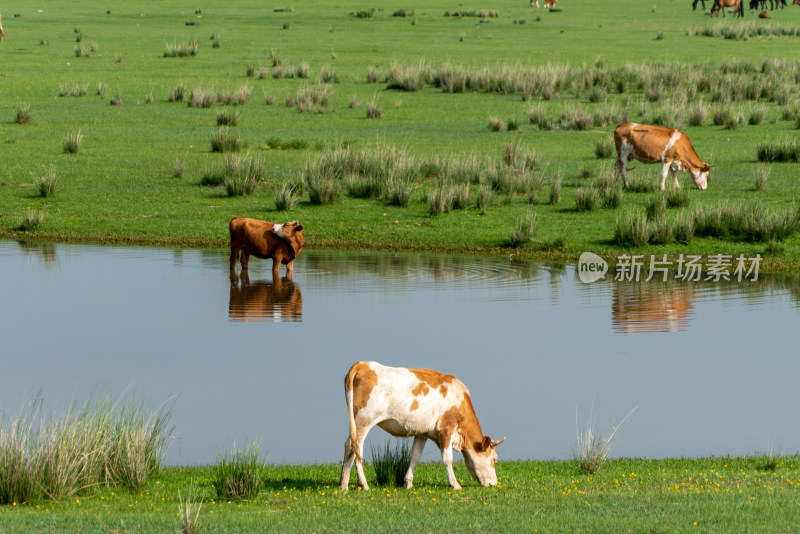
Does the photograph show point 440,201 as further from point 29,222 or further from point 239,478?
point 239,478

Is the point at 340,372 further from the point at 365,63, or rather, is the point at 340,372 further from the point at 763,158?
the point at 365,63

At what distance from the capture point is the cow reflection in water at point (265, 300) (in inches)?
670

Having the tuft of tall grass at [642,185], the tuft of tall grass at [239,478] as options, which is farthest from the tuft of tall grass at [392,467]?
the tuft of tall grass at [642,185]

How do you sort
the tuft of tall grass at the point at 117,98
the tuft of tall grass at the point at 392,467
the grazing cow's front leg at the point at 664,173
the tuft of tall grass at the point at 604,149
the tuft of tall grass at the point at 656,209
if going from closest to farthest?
the tuft of tall grass at the point at 392,467 < the tuft of tall grass at the point at 656,209 < the grazing cow's front leg at the point at 664,173 < the tuft of tall grass at the point at 604,149 < the tuft of tall grass at the point at 117,98

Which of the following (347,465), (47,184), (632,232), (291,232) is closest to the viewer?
(347,465)

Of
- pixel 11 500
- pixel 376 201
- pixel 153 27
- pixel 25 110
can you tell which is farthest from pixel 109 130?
pixel 153 27

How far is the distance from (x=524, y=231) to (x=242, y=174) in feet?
24.2

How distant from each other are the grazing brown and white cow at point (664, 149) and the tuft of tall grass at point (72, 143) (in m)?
13.8

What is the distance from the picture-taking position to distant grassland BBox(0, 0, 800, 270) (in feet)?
76.4

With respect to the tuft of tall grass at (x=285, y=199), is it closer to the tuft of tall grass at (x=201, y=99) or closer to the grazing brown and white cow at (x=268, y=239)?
the grazing brown and white cow at (x=268, y=239)

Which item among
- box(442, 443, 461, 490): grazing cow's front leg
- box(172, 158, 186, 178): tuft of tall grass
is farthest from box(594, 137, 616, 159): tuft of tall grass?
box(442, 443, 461, 490): grazing cow's front leg

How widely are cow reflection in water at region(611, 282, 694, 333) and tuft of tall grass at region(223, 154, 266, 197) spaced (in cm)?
956

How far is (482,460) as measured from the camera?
9.61 metres

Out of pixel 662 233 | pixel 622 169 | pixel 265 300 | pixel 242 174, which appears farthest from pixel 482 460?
pixel 242 174
